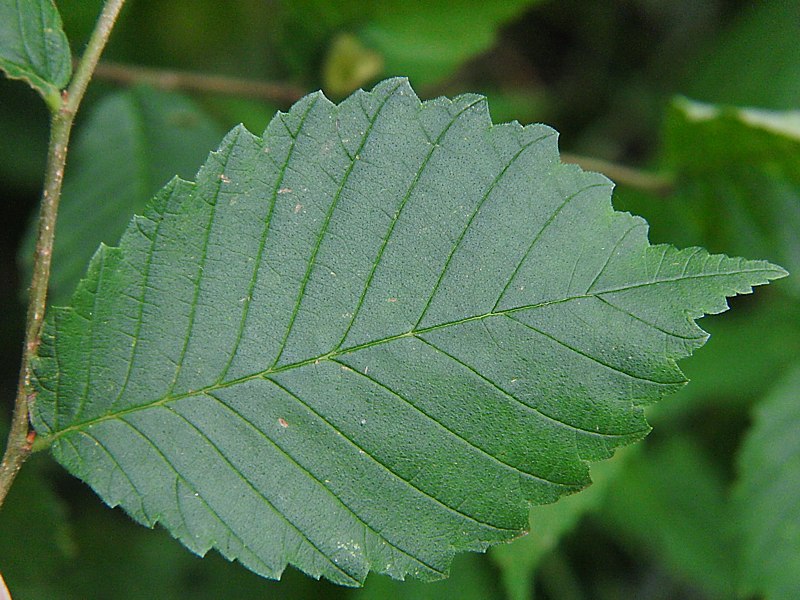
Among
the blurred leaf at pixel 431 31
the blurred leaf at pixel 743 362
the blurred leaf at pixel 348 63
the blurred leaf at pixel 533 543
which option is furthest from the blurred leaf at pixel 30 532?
the blurred leaf at pixel 743 362

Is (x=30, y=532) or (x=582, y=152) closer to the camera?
(x=30, y=532)

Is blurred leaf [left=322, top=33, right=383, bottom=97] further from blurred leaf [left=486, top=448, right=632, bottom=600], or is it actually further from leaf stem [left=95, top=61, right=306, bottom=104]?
blurred leaf [left=486, top=448, right=632, bottom=600]

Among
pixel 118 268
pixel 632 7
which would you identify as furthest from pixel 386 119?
pixel 632 7

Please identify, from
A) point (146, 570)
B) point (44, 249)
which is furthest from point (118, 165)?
point (146, 570)

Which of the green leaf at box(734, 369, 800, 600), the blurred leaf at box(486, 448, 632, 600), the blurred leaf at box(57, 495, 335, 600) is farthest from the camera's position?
the blurred leaf at box(57, 495, 335, 600)

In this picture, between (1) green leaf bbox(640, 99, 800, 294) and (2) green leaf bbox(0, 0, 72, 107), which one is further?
(1) green leaf bbox(640, 99, 800, 294)

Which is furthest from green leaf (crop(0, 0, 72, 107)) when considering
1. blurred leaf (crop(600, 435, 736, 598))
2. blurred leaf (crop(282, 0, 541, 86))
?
blurred leaf (crop(600, 435, 736, 598))

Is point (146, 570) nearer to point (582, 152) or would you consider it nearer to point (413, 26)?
point (413, 26)
